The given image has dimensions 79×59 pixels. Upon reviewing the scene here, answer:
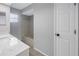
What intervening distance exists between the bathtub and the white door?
0.46 meters

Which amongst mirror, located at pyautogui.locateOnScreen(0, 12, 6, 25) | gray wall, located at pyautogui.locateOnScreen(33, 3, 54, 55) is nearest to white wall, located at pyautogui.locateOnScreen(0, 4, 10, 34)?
mirror, located at pyautogui.locateOnScreen(0, 12, 6, 25)

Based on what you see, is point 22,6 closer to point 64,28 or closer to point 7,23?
point 7,23

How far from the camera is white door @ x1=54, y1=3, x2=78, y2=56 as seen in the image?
1.19 metres

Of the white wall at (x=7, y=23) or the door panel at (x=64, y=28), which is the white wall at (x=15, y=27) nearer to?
the white wall at (x=7, y=23)

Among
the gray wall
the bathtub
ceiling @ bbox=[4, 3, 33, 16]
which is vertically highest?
ceiling @ bbox=[4, 3, 33, 16]

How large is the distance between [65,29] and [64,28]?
2 cm

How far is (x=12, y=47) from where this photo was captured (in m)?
1.17

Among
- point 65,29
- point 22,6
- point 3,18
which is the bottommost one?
point 65,29

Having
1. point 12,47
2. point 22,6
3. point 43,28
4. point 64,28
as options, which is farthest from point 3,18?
point 64,28

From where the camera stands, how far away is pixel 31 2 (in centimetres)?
112

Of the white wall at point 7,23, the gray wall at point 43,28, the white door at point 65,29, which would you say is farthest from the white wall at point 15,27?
→ the white door at point 65,29

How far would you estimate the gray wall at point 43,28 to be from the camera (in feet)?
3.94

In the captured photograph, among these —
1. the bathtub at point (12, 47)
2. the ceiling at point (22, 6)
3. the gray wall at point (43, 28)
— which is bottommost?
the bathtub at point (12, 47)

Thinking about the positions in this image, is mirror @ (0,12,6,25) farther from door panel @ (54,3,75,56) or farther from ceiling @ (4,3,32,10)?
door panel @ (54,3,75,56)
